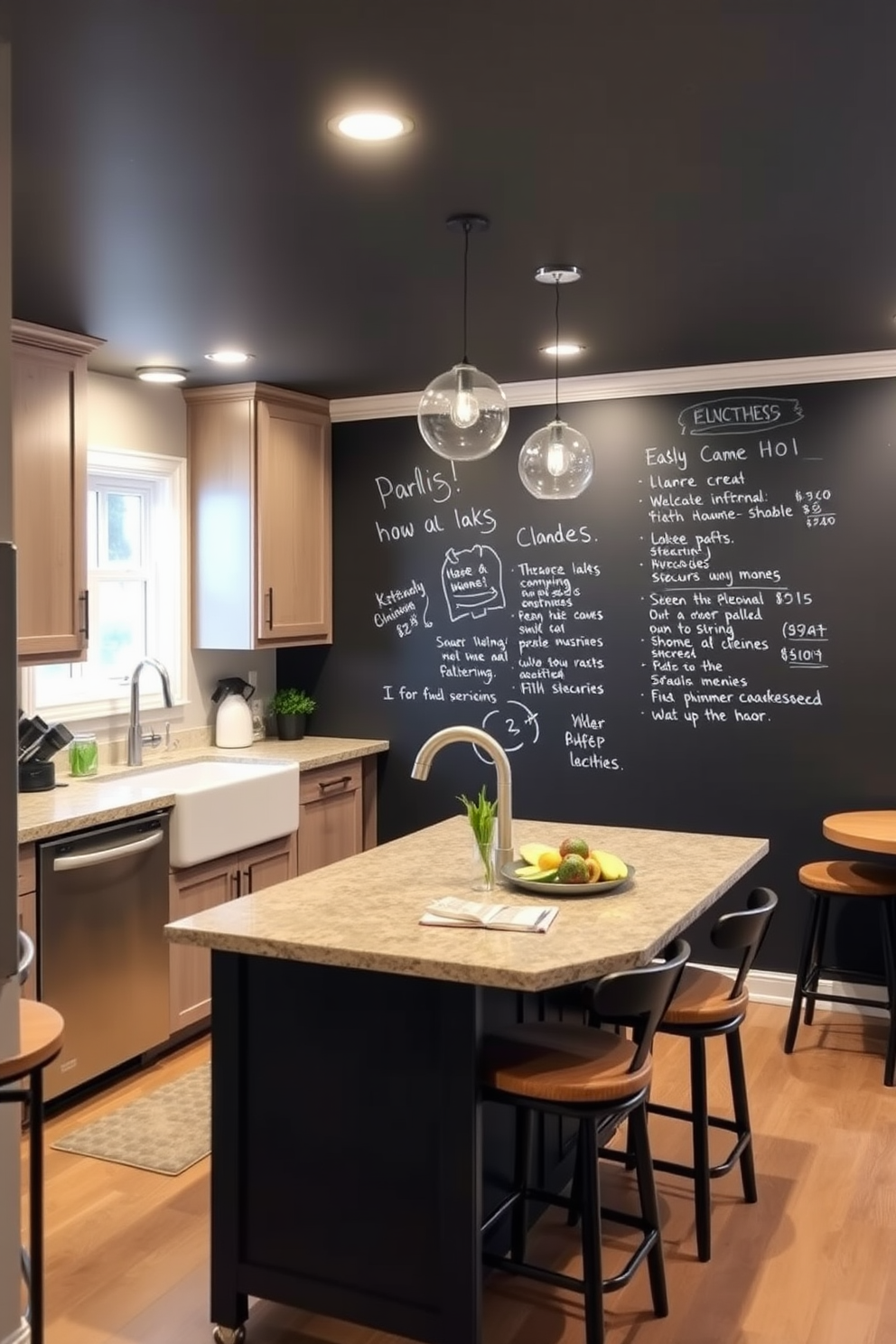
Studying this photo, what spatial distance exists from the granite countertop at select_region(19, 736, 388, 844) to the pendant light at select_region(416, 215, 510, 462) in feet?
5.49

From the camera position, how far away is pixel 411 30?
194cm

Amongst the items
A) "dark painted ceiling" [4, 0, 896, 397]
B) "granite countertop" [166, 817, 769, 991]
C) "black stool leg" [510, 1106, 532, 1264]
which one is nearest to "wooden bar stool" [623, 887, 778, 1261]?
"granite countertop" [166, 817, 769, 991]

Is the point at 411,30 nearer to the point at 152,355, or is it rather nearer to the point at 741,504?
the point at 152,355

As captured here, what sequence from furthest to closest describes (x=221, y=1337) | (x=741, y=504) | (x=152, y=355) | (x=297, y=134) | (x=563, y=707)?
(x=563, y=707) → (x=741, y=504) → (x=152, y=355) → (x=221, y=1337) → (x=297, y=134)

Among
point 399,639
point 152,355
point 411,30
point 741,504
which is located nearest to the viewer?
point 411,30

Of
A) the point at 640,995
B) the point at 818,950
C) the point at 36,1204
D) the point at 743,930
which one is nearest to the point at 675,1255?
the point at 743,930

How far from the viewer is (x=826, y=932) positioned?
180 inches

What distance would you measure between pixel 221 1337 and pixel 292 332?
291 cm

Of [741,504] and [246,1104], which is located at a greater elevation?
[741,504]

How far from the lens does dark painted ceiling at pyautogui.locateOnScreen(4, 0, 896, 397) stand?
1.96 meters

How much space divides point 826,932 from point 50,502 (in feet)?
10.3

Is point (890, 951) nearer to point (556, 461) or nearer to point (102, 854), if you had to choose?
point (556, 461)

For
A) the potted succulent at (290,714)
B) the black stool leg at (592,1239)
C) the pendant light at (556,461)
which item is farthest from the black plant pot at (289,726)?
the black stool leg at (592,1239)

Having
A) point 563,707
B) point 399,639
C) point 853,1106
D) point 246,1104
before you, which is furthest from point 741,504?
point 246,1104
